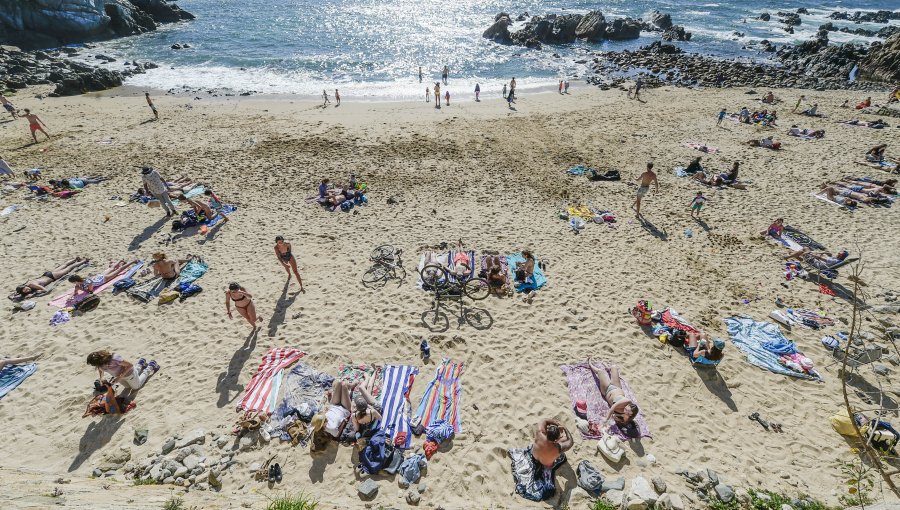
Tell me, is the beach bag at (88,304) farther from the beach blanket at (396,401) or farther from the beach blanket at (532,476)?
the beach blanket at (532,476)

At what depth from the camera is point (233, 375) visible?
8.29 m

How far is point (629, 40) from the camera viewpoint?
47.4m

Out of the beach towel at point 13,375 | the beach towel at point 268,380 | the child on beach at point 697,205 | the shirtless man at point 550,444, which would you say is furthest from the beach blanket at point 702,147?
the beach towel at point 13,375

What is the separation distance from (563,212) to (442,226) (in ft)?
14.4

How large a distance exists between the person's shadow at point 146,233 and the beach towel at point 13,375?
14.9 feet

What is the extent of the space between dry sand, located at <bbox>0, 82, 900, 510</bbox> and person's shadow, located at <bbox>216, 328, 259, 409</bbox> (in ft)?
0.14

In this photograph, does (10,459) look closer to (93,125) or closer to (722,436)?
(722,436)

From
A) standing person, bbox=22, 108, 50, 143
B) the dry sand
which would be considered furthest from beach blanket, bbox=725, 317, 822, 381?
A: standing person, bbox=22, 108, 50, 143

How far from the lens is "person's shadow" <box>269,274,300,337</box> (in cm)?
947

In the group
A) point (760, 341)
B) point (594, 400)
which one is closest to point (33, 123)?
point (594, 400)

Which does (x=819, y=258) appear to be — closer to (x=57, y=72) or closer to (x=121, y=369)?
(x=121, y=369)

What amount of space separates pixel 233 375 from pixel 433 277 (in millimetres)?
4898

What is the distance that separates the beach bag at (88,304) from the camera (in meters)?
9.83

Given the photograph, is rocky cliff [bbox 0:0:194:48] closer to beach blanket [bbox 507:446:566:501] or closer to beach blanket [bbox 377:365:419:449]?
beach blanket [bbox 377:365:419:449]
